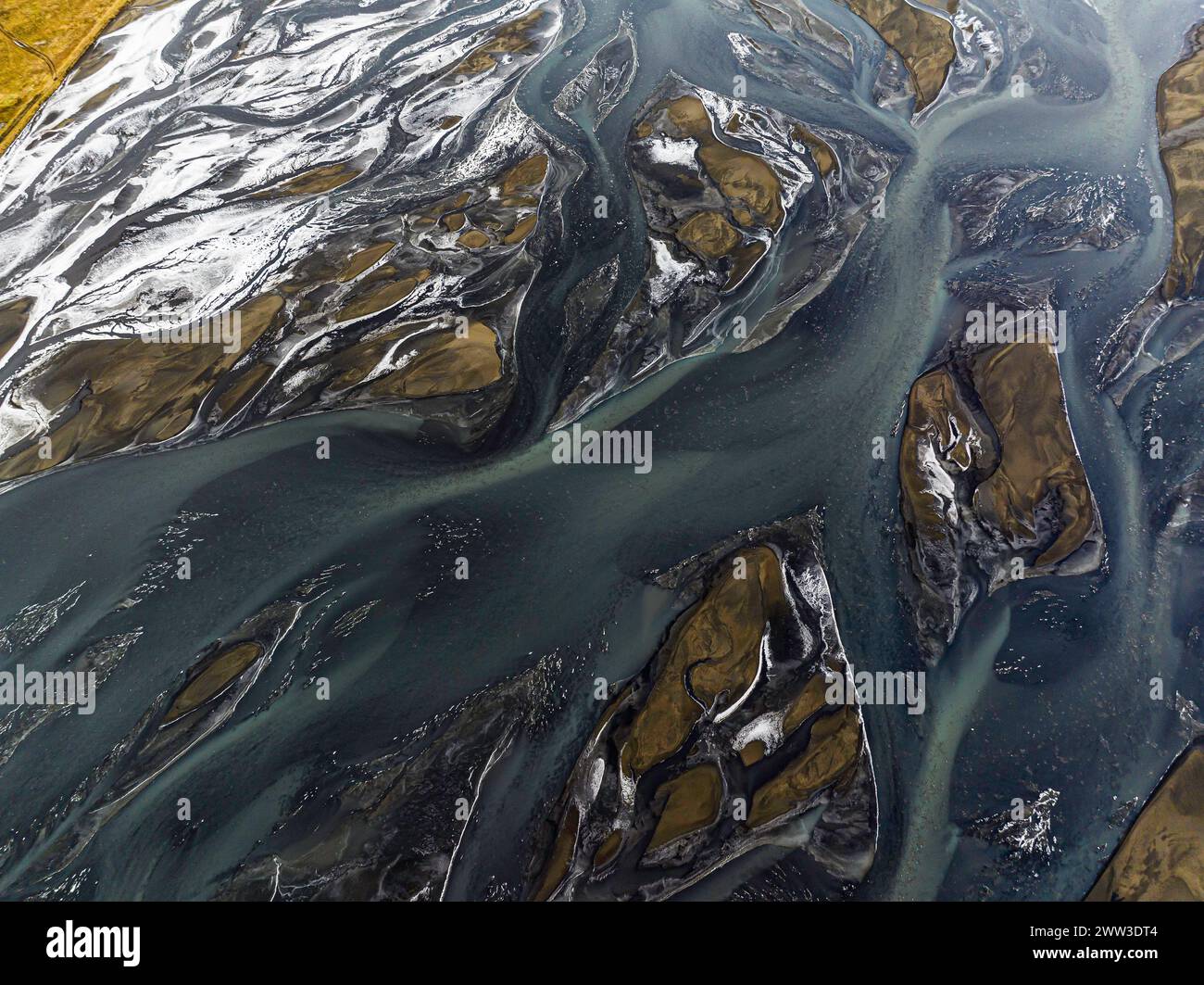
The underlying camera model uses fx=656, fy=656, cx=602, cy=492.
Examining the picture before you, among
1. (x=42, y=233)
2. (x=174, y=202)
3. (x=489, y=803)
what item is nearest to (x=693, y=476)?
(x=489, y=803)

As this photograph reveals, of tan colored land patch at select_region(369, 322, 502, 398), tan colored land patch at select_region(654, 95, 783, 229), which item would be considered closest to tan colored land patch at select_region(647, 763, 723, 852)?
tan colored land patch at select_region(369, 322, 502, 398)

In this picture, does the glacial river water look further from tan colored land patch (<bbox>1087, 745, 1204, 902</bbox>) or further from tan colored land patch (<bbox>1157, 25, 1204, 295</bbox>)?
tan colored land patch (<bbox>1157, 25, 1204, 295</bbox>)

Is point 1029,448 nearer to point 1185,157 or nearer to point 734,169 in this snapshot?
point 734,169

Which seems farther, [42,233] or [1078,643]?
[42,233]

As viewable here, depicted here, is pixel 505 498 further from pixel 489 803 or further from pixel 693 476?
pixel 489 803

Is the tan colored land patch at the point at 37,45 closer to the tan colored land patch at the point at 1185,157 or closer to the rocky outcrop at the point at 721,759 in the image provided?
the rocky outcrop at the point at 721,759

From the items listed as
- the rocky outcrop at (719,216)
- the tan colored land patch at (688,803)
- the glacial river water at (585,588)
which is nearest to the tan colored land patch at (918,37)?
the rocky outcrop at (719,216)

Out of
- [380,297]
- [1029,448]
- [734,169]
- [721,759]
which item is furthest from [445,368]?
[1029,448]

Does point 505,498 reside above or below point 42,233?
below
